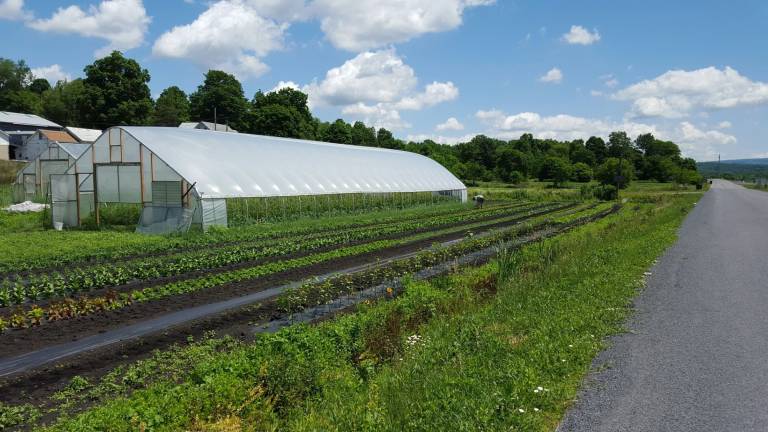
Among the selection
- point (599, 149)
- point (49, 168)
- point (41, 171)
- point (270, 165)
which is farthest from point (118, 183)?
point (599, 149)

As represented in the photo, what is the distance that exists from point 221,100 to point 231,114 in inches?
113

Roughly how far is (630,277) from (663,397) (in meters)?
6.93

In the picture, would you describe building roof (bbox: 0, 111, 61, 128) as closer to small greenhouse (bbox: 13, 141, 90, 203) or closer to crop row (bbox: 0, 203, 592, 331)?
small greenhouse (bbox: 13, 141, 90, 203)

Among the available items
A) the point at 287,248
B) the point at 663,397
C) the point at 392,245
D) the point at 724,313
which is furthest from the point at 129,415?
the point at 392,245

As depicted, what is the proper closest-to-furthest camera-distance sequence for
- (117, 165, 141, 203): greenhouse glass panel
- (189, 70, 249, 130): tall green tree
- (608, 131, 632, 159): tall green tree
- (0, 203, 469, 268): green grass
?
(0, 203, 469, 268): green grass → (117, 165, 141, 203): greenhouse glass panel → (189, 70, 249, 130): tall green tree → (608, 131, 632, 159): tall green tree

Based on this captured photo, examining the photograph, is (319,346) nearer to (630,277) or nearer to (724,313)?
(724,313)

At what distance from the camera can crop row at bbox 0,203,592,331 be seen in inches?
385

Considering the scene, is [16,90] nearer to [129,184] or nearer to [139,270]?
[129,184]

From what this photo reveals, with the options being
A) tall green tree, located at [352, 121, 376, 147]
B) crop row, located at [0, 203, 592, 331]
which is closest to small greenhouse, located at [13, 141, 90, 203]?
crop row, located at [0, 203, 592, 331]

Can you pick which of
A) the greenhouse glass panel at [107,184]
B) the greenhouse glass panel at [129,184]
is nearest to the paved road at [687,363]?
the greenhouse glass panel at [129,184]

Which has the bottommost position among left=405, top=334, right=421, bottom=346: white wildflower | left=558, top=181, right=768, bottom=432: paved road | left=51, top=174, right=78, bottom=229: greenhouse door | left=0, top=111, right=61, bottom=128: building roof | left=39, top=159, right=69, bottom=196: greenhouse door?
left=405, top=334, right=421, bottom=346: white wildflower

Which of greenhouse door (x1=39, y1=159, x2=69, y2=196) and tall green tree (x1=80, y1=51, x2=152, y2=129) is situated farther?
tall green tree (x1=80, y1=51, x2=152, y2=129)

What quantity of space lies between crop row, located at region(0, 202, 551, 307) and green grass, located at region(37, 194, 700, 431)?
19.6ft

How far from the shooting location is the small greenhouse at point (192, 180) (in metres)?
23.4
